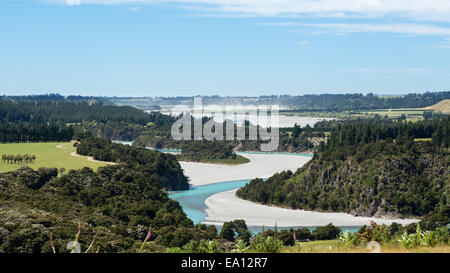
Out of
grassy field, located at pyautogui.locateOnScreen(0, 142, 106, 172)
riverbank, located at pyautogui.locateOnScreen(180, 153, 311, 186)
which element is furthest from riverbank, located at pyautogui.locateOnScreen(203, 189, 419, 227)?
riverbank, located at pyautogui.locateOnScreen(180, 153, 311, 186)

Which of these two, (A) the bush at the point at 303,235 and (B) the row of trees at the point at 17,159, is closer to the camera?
(A) the bush at the point at 303,235

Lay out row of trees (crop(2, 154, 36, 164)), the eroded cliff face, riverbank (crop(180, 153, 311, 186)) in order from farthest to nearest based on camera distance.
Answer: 1. riverbank (crop(180, 153, 311, 186))
2. row of trees (crop(2, 154, 36, 164))
3. the eroded cliff face

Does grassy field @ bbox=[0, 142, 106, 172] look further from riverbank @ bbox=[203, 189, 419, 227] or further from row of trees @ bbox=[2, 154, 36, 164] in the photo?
riverbank @ bbox=[203, 189, 419, 227]

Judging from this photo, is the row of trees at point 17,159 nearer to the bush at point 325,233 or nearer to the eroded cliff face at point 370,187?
the eroded cliff face at point 370,187

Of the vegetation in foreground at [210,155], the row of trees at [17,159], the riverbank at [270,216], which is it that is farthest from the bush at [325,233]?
the vegetation in foreground at [210,155]

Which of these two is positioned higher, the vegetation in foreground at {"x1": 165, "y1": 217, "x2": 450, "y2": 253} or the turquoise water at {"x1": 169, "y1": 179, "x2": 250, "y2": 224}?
the vegetation in foreground at {"x1": 165, "y1": 217, "x2": 450, "y2": 253}

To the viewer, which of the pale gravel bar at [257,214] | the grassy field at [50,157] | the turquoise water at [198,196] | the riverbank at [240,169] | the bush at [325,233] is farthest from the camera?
the riverbank at [240,169]
